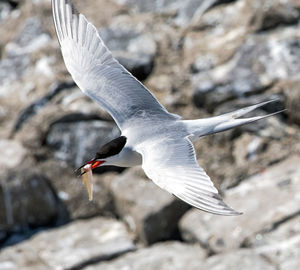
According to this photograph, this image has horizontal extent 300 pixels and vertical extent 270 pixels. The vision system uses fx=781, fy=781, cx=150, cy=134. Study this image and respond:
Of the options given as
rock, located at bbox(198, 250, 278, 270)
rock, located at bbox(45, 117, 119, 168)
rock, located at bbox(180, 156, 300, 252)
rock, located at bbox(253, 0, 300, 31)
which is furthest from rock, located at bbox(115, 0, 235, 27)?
rock, located at bbox(198, 250, 278, 270)

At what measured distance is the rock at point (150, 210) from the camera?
22.3 ft

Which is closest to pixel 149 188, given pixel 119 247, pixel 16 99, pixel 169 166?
pixel 119 247

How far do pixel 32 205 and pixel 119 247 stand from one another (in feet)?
3.30

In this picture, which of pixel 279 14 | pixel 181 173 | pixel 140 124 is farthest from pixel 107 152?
pixel 279 14

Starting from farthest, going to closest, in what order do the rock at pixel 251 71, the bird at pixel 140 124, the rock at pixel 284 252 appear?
the rock at pixel 251 71 < the rock at pixel 284 252 < the bird at pixel 140 124

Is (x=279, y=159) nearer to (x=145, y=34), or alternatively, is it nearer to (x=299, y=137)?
(x=299, y=137)

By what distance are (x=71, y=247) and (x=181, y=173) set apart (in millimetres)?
3020

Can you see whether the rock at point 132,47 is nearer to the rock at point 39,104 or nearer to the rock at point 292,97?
the rock at point 39,104

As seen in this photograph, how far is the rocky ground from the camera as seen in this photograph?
21.1 ft

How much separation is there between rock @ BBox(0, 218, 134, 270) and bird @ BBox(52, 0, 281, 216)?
206cm

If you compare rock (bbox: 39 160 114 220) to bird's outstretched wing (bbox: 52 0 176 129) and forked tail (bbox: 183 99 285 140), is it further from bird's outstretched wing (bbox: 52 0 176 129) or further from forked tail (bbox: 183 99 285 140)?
forked tail (bbox: 183 99 285 140)

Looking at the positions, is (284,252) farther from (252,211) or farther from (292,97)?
(292,97)

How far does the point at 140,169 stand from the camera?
723cm

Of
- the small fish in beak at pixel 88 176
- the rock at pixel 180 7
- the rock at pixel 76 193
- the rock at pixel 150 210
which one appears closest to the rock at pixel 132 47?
the rock at pixel 180 7
